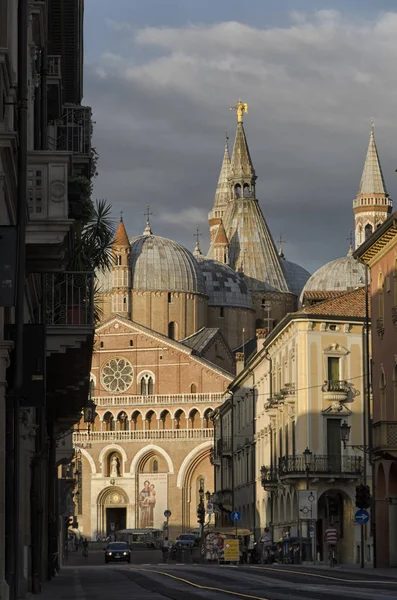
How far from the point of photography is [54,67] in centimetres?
3011

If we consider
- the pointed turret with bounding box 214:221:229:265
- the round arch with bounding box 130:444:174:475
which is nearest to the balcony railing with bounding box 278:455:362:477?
the round arch with bounding box 130:444:174:475

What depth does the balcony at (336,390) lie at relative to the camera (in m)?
68.4

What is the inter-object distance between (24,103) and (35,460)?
43.0 feet

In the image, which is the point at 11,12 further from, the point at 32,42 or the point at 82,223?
the point at 82,223

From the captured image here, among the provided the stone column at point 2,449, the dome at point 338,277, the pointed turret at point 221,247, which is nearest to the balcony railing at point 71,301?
the stone column at point 2,449

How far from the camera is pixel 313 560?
63.9 metres

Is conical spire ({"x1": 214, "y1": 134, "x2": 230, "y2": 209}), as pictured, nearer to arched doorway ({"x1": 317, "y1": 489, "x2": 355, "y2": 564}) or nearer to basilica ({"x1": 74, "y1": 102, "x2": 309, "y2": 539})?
basilica ({"x1": 74, "y1": 102, "x2": 309, "y2": 539})

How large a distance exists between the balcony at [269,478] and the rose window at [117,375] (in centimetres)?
5547

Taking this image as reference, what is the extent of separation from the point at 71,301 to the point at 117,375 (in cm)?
10431

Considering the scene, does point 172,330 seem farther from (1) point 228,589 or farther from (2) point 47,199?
(2) point 47,199

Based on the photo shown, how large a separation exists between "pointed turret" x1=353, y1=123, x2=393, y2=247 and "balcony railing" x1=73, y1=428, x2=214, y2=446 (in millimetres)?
40976

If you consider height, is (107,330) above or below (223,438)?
above

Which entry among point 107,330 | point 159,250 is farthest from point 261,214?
point 107,330

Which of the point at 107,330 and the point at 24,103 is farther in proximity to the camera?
the point at 107,330
